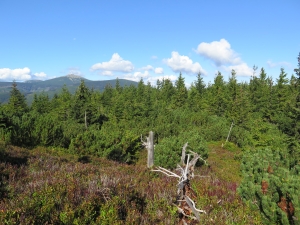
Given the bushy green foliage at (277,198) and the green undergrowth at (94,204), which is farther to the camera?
the bushy green foliage at (277,198)

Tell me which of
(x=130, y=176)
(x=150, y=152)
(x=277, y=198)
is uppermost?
(x=277, y=198)

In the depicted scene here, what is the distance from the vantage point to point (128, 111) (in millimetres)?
41344

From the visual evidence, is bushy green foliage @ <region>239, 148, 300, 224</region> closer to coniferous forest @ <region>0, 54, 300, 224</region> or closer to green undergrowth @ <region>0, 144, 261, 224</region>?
coniferous forest @ <region>0, 54, 300, 224</region>

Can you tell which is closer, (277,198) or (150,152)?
(277,198)

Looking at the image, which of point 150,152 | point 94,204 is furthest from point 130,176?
point 150,152

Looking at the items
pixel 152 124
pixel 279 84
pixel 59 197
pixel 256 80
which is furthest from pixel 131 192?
pixel 256 80

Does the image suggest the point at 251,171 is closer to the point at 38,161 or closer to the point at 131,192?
the point at 131,192

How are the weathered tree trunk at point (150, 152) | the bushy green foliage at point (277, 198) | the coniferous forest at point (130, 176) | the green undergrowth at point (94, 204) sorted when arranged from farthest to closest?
the weathered tree trunk at point (150, 152) < the bushy green foliage at point (277, 198) < the coniferous forest at point (130, 176) < the green undergrowth at point (94, 204)

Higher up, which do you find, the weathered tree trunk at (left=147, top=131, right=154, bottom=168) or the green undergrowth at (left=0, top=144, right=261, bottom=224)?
the green undergrowth at (left=0, top=144, right=261, bottom=224)

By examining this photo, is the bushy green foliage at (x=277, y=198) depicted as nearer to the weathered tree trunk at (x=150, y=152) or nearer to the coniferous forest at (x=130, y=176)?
the coniferous forest at (x=130, y=176)

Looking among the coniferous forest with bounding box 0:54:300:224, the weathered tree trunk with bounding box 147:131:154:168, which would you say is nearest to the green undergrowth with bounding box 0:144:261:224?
the coniferous forest with bounding box 0:54:300:224

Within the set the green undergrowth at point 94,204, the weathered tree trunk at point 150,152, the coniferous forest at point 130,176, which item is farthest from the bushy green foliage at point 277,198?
the weathered tree trunk at point 150,152

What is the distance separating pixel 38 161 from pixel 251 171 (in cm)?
701

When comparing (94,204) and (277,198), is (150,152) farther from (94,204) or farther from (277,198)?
(94,204)
